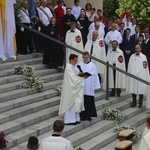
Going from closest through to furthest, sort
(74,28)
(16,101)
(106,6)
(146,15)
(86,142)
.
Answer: (86,142)
(16,101)
(74,28)
(146,15)
(106,6)

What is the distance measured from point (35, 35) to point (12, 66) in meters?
1.97

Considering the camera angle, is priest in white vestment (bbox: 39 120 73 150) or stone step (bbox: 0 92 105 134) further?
stone step (bbox: 0 92 105 134)

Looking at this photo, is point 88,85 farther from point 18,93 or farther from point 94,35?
point 94,35

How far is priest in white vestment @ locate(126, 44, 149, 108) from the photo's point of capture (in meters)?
17.4

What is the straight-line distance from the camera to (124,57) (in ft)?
62.3

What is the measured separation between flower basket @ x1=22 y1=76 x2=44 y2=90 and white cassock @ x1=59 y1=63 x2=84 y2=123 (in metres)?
1.92

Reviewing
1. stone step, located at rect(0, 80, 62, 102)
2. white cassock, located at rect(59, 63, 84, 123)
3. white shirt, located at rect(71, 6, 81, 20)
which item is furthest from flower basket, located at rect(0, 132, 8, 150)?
white shirt, located at rect(71, 6, 81, 20)

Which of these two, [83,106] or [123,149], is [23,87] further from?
[123,149]

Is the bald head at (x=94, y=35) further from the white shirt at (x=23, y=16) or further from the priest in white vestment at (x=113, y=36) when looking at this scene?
the white shirt at (x=23, y=16)

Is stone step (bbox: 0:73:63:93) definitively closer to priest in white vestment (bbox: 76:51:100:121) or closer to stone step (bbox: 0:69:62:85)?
stone step (bbox: 0:69:62:85)

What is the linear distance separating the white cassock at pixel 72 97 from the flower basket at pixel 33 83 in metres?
1.92

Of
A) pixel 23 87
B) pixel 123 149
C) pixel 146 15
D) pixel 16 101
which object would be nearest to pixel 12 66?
Result: pixel 23 87

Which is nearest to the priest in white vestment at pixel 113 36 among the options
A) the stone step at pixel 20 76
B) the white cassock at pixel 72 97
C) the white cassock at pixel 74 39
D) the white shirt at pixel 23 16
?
the white cassock at pixel 74 39

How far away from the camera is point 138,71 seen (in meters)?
17.5
